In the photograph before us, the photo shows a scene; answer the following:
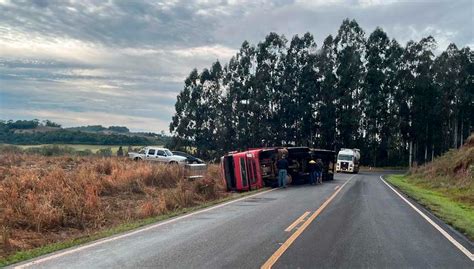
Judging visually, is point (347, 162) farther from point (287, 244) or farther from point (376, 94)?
point (287, 244)

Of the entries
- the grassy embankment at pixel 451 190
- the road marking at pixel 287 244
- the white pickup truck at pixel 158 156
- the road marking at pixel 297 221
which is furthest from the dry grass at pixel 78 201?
the white pickup truck at pixel 158 156

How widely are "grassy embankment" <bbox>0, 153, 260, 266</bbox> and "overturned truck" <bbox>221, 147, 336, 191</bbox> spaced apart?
318 cm

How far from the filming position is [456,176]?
Result: 3225cm

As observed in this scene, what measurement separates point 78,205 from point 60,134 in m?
51.0

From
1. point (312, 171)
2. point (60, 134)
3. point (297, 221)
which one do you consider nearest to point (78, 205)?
point (297, 221)

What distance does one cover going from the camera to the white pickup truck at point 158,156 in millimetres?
34906

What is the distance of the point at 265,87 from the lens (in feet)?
228

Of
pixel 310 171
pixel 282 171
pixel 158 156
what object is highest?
pixel 158 156

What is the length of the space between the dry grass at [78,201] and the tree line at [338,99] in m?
48.7

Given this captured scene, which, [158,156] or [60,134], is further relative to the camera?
[60,134]

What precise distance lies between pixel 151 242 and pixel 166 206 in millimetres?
6914

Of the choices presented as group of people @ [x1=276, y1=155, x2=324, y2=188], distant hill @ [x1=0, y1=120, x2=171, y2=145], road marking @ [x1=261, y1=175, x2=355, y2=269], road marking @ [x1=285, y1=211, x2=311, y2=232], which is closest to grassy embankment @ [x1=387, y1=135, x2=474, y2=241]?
road marking @ [x1=261, y1=175, x2=355, y2=269]

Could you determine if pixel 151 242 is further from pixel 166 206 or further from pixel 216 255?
pixel 166 206

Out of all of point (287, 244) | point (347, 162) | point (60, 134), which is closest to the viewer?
point (287, 244)
